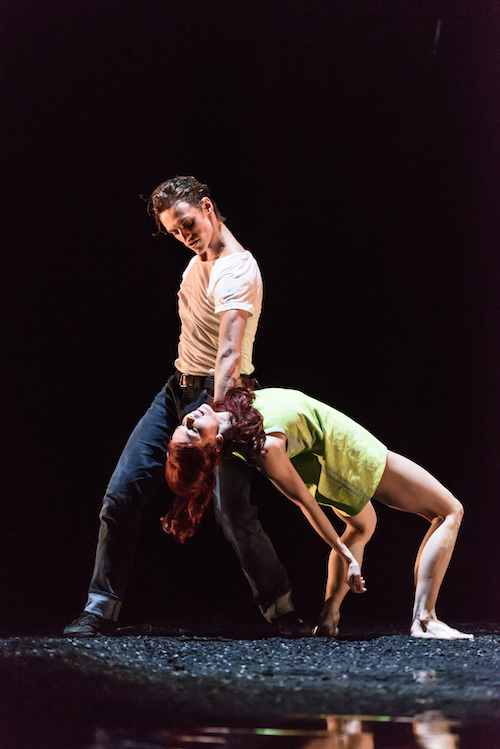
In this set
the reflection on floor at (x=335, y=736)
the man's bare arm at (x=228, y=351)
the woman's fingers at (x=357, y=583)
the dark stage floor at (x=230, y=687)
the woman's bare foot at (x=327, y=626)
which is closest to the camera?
the reflection on floor at (x=335, y=736)

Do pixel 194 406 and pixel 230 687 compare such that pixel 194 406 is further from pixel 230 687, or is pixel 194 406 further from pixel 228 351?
pixel 230 687

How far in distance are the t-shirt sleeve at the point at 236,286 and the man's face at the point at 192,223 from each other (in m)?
0.13

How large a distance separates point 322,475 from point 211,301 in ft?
2.29

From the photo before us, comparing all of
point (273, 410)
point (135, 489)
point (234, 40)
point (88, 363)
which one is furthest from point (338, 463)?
point (234, 40)

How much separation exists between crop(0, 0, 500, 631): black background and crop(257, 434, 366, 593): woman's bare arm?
40.0 inches

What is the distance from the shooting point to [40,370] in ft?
11.3

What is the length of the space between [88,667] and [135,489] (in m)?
0.76

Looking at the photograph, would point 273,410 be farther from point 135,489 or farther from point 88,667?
point 88,667

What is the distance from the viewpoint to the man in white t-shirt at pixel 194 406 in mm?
2664

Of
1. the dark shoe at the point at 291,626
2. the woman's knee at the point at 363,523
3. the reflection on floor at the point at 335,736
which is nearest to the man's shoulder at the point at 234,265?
the woman's knee at the point at 363,523

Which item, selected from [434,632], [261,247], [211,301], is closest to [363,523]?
[434,632]

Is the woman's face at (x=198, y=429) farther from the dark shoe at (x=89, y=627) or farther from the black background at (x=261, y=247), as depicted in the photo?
the black background at (x=261, y=247)

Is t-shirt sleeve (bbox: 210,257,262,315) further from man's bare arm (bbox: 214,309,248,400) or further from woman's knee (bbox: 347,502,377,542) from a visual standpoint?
woman's knee (bbox: 347,502,377,542)

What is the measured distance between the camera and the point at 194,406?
2723 mm
